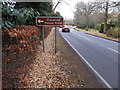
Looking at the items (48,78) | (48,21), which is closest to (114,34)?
(48,21)

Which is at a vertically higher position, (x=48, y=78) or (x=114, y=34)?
(x=114, y=34)

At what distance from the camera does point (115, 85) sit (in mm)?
3939

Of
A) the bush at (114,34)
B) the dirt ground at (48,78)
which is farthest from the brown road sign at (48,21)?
the bush at (114,34)

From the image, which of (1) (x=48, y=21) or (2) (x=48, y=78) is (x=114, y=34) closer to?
(1) (x=48, y=21)

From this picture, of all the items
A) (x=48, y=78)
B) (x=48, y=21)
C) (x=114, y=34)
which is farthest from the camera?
(x=114, y=34)

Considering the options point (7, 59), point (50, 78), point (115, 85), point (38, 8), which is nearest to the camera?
point (7, 59)

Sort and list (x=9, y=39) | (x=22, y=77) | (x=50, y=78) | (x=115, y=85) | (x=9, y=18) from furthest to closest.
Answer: (x=9, y=18) < (x=50, y=78) < (x=115, y=85) < (x=9, y=39) < (x=22, y=77)

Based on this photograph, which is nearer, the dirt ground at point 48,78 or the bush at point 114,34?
the dirt ground at point 48,78

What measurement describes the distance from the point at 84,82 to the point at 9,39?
265 centimetres

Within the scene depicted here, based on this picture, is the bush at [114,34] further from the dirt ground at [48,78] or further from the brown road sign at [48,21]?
the dirt ground at [48,78]

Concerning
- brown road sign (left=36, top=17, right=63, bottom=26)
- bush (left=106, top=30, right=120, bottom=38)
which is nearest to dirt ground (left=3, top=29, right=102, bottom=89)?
brown road sign (left=36, top=17, right=63, bottom=26)

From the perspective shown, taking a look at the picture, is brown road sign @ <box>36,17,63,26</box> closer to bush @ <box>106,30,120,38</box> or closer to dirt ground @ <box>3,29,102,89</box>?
dirt ground @ <box>3,29,102,89</box>

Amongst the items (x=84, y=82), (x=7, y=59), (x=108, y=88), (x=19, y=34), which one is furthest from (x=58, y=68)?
(x=7, y=59)

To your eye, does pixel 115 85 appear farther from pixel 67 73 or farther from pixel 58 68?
pixel 58 68
